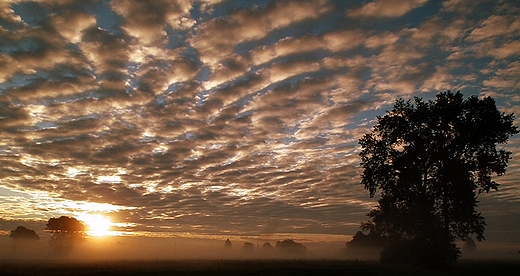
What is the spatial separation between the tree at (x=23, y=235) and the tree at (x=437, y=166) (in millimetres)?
155932

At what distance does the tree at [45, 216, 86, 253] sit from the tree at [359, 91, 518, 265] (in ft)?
411

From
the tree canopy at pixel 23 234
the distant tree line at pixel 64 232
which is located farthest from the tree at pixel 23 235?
the distant tree line at pixel 64 232

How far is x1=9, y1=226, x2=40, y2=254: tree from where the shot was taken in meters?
148

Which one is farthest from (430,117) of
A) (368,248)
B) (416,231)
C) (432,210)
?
(368,248)

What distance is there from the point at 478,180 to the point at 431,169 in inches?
206

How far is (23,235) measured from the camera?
5881 inches

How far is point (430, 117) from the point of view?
144 feet

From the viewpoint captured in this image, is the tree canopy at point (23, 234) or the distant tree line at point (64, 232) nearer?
the distant tree line at point (64, 232)

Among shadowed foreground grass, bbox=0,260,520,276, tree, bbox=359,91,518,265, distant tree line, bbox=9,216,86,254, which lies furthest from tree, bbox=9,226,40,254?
tree, bbox=359,91,518,265

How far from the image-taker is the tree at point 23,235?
14762 cm

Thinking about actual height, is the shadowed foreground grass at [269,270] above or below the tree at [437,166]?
below

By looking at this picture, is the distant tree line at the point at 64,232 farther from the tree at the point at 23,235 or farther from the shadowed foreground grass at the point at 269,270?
the shadowed foreground grass at the point at 269,270

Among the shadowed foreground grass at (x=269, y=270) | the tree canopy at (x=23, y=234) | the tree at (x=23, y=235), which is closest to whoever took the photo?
the shadowed foreground grass at (x=269, y=270)

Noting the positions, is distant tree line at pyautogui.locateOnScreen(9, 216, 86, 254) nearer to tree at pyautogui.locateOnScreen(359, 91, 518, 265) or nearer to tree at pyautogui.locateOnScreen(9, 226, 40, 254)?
tree at pyautogui.locateOnScreen(9, 226, 40, 254)
